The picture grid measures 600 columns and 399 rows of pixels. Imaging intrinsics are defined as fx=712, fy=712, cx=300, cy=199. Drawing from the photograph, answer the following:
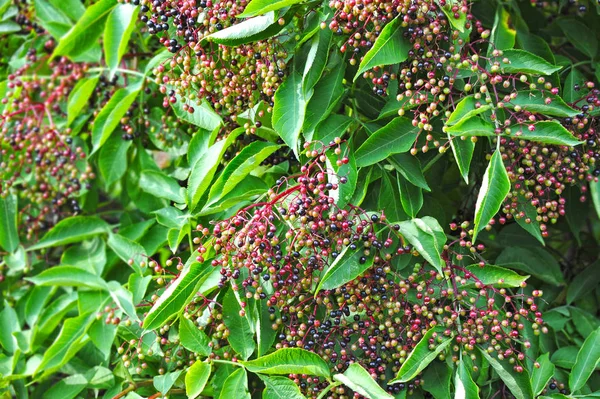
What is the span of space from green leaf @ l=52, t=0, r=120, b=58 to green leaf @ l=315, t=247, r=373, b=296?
107 centimetres

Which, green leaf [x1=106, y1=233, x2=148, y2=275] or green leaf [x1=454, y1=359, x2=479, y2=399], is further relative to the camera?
green leaf [x1=106, y1=233, x2=148, y2=275]

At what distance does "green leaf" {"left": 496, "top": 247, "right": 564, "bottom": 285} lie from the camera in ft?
6.39

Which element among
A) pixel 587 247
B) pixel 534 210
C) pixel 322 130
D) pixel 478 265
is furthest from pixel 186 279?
pixel 587 247

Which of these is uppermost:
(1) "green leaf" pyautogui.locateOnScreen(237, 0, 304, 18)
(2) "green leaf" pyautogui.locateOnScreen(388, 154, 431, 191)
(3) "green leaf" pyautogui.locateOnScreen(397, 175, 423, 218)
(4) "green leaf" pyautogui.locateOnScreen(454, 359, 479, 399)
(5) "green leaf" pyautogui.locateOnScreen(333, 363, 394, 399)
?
(1) "green leaf" pyautogui.locateOnScreen(237, 0, 304, 18)

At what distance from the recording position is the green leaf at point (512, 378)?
1623 millimetres

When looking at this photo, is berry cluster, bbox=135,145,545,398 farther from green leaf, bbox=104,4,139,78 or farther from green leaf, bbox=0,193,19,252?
green leaf, bbox=0,193,19,252

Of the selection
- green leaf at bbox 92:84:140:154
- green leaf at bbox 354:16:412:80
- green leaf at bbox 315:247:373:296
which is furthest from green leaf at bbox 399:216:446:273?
green leaf at bbox 92:84:140:154

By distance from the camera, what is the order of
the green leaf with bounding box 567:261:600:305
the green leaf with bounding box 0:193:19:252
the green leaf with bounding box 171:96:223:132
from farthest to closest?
the green leaf with bounding box 0:193:19:252 → the green leaf with bounding box 567:261:600:305 → the green leaf with bounding box 171:96:223:132

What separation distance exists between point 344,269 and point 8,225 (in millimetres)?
1327

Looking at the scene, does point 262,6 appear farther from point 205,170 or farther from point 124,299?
point 124,299

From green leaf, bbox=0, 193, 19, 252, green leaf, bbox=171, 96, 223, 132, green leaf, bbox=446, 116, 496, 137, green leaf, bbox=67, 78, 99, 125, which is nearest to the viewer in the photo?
green leaf, bbox=446, 116, 496, 137

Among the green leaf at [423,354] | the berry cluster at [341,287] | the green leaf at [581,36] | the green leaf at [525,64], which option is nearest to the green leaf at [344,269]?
the berry cluster at [341,287]

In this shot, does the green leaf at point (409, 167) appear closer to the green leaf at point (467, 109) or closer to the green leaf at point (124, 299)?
the green leaf at point (467, 109)

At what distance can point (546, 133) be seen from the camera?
5.07 feet
